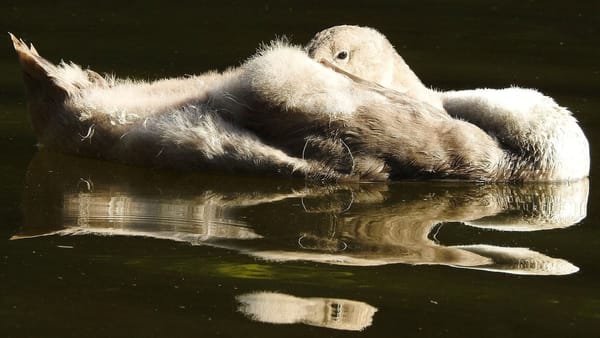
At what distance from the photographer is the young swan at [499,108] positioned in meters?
7.87

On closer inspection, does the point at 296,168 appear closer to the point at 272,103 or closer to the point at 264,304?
the point at 272,103

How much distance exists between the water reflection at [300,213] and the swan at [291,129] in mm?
111

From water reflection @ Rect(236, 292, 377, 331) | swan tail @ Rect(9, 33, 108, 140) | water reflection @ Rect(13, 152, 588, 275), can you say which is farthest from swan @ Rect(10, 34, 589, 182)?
water reflection @ Rect(236, 292, 377, 331)

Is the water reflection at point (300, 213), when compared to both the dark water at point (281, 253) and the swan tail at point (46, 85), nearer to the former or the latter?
the dark water at point (281, 253)

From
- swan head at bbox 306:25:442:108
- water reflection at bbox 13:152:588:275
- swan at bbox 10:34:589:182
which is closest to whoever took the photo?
water reflection at bbox 13:152:588:275

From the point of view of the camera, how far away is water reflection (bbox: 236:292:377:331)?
5.38 metres

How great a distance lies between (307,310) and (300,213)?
157cm

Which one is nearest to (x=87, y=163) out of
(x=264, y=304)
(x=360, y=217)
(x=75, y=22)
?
(x=360, y=217)

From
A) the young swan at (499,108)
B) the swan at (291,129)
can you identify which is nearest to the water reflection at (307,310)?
the swan at (291,129)

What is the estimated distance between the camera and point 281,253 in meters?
6.27

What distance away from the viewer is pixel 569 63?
1109 cm

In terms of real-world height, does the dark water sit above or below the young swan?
below

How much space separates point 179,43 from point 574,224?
546 centimetres

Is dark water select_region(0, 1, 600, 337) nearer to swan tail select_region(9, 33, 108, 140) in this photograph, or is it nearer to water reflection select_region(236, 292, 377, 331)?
water reflection select_region(236, 292, 377, 331)
